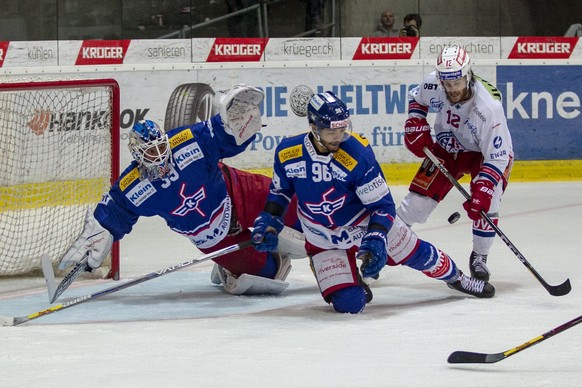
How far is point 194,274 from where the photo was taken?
532 centimetres

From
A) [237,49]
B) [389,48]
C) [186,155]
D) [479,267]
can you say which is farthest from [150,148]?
[389,48]

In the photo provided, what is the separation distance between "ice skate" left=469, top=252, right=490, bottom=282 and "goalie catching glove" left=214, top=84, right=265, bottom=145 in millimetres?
1154

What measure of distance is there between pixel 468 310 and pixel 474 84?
1029 millimetres

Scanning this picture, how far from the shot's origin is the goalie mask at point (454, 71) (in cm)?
455

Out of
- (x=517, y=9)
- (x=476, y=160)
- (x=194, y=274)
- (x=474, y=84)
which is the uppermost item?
(x=517, y=9)

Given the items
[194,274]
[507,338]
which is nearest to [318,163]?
[507,338]

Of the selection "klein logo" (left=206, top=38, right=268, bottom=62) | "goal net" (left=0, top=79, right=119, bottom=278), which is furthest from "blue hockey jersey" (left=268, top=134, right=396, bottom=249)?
"klein logo" (left=206, top=38, right=268, bottom=62)

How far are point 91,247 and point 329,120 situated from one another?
3.76 feet

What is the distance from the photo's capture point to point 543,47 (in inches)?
332

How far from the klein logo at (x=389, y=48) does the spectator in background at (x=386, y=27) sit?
341 millimetres

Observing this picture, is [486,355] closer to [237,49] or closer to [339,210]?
[339,210]

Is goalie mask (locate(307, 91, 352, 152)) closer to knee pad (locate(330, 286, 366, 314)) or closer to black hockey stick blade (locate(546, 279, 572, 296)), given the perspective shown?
knee pad (locate(330, 286, 366, 314))

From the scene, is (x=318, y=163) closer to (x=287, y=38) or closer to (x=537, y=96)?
(x=287, y=38)

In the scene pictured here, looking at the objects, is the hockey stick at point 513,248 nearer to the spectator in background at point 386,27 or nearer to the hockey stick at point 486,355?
the hockey stick at point 486,355
